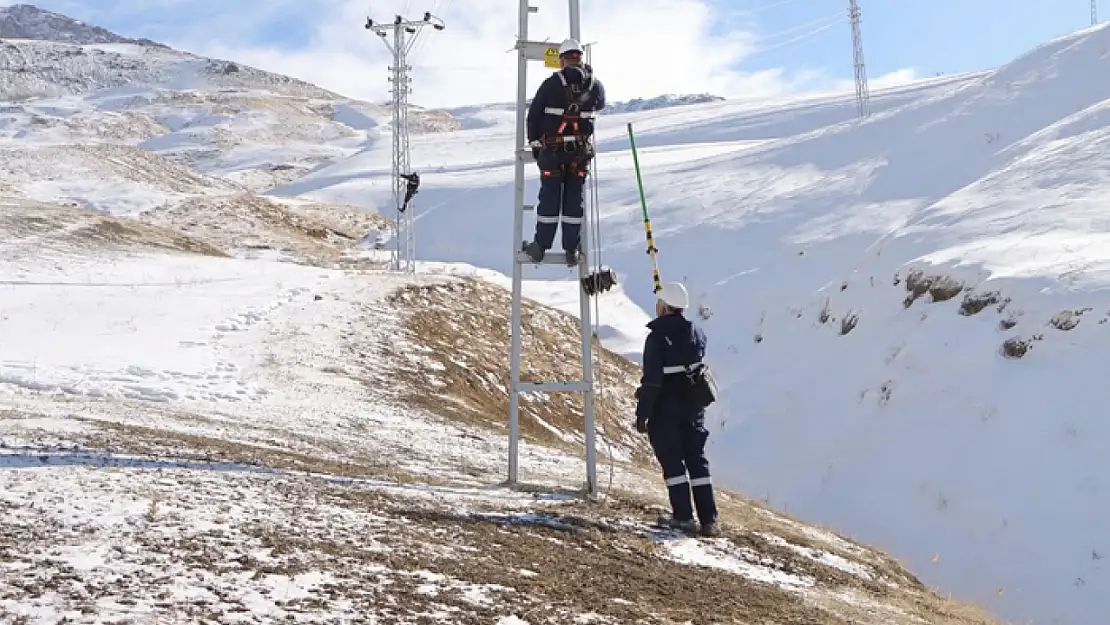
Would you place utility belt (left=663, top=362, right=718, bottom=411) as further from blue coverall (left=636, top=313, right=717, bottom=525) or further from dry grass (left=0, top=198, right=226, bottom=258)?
dry grass (left=0, top=198, right=226, bottom=258)

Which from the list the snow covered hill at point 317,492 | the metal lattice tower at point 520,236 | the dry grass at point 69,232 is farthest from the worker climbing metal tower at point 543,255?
the dry grass at point 69,232

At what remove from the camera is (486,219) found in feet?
139

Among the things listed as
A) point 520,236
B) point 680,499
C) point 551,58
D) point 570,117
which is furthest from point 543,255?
point 680,499

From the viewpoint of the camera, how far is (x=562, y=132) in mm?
8156

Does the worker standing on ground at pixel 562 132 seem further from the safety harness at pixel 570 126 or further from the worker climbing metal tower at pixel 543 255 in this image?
the worker climbing metal tower at pixel 543 255

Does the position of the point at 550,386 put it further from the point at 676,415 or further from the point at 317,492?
the point at 317,492

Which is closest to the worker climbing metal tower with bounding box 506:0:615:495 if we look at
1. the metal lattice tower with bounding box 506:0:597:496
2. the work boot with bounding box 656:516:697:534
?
the metal lattice tower with bounding box 506:0:597:496

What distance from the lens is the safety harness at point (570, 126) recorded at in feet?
26.6

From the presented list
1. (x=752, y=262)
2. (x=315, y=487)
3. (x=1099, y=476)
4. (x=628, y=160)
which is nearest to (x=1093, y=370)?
(x=1099, y=476)

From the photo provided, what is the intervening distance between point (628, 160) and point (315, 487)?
45.4 metres

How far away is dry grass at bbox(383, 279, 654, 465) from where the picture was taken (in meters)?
14.9

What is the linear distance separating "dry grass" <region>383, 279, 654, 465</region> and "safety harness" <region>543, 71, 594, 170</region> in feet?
15.7

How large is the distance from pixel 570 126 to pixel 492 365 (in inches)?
381

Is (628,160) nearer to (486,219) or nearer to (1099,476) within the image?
(486,219)
